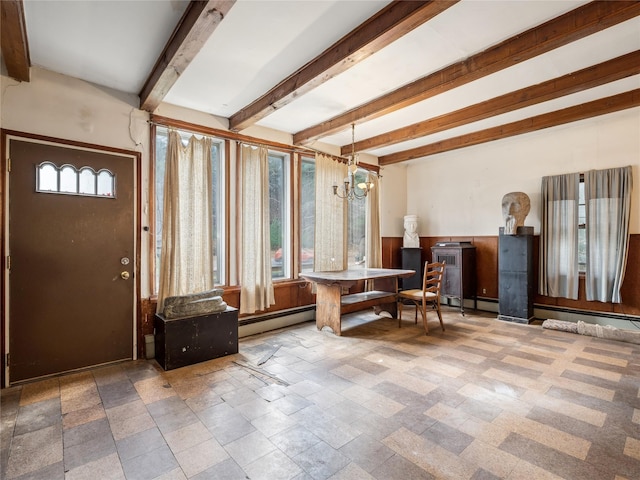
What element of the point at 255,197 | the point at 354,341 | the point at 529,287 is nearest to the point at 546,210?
the point at 529,287

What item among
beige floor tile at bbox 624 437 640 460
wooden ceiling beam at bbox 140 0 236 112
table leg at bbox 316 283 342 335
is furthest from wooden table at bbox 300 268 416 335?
wooden ceiling beam at bbox 140 0 236 112

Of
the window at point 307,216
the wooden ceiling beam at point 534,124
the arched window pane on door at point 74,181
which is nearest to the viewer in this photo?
the arched window pane on door at point 74,181

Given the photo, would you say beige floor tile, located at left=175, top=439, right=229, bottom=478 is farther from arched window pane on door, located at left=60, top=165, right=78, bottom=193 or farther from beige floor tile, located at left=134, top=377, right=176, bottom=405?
arched window pane on door, located at left=60, top=165, right=78, bottom=193

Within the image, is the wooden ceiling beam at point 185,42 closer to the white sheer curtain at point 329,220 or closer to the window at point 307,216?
the window at point 307,216

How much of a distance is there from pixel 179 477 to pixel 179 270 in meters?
2.37

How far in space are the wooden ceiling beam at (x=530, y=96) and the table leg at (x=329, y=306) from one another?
251cm

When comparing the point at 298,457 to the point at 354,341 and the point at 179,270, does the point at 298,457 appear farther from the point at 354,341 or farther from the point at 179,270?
the point at 179,270

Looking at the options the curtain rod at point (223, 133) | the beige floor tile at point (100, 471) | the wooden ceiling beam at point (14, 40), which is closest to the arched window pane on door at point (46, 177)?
the wooden ceiling beam at point (14, 40)

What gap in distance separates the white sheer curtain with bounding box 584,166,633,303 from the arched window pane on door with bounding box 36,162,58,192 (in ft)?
21.6

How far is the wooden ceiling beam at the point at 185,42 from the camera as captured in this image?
2.07 m

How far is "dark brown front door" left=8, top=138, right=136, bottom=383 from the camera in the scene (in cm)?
293

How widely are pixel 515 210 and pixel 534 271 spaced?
104 centimetres

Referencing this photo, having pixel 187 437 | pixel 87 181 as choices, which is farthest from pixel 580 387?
pixel 87 181

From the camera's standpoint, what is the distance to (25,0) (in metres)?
2.20
